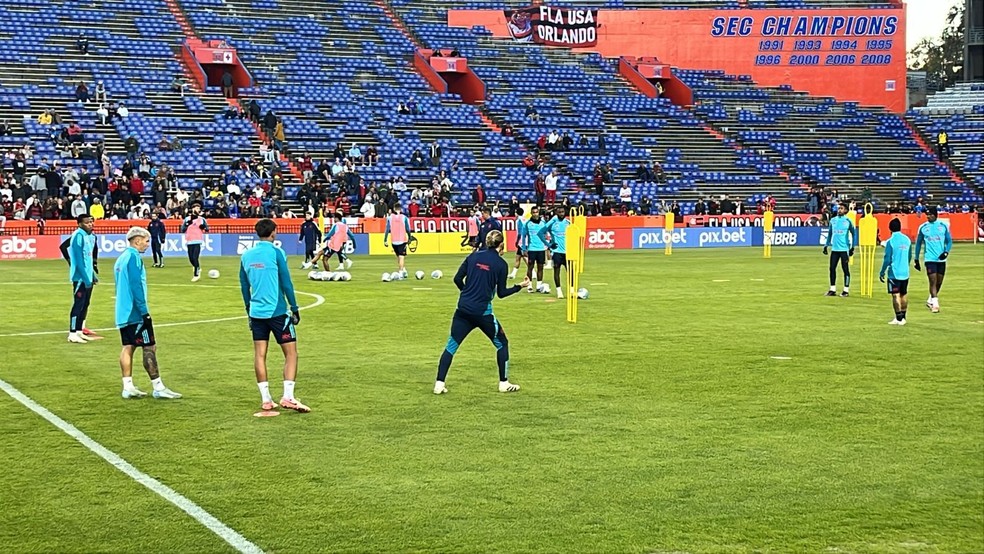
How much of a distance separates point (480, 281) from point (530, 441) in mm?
3234

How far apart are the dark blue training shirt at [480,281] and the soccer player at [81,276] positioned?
817 centimetres

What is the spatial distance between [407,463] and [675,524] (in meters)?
2.96

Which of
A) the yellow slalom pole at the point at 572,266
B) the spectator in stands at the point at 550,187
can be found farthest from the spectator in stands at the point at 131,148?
the yellow slalom pole at the point at 572,266

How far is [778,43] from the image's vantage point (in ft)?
258

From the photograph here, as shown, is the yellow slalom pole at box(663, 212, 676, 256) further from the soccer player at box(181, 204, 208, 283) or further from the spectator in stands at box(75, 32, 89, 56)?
the spectator in stands at box(75, 32, 89, 56)

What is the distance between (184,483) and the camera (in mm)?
10414

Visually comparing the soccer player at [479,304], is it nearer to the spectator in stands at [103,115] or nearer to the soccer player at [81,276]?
the soccer player at [81,276]

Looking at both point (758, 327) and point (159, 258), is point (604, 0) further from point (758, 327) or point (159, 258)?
point (758, 327)

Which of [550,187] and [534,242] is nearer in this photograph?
[534,242]

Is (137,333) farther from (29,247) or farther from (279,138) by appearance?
(279,138)

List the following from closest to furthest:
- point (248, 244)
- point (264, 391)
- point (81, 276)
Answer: point (264, 391) < point (81, 276) < point (248, 244)

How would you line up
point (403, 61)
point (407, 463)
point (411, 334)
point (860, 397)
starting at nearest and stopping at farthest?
point (407, 463) → point (860, 397) → point (411, 334) → point (403, 61)

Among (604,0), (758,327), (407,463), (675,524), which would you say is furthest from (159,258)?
(604,0)

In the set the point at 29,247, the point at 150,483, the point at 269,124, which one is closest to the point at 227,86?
the point at 269,124
